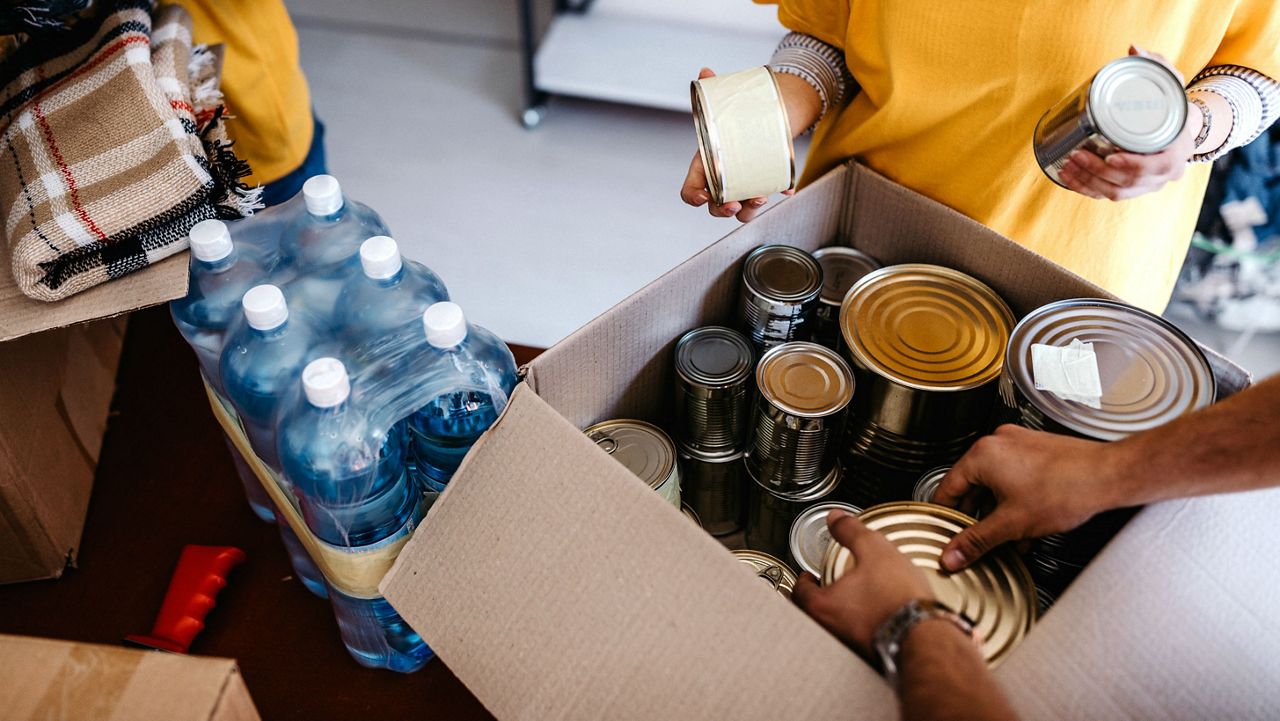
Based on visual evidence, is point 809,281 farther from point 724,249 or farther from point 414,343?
point 414,343

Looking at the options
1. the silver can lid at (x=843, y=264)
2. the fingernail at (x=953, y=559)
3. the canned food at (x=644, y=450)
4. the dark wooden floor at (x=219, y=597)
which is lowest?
the dark wooden floor at (x=219, y=597)

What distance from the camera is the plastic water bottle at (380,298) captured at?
90cm

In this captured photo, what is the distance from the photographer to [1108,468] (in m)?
0.75

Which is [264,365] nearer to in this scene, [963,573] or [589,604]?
[589,604]

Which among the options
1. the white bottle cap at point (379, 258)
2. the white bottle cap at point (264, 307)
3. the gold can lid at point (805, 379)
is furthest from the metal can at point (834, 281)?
the white bottle cap at point (264, 307)

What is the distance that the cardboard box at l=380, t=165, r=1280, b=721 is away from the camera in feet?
2.21

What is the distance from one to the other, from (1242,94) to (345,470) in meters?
1.15

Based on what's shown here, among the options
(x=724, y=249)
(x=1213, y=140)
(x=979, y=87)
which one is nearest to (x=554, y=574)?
(x=724, y=249)

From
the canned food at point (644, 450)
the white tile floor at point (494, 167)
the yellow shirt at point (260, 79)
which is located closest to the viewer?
the canned food at point (644, 450)

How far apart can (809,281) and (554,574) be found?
21.0 inches

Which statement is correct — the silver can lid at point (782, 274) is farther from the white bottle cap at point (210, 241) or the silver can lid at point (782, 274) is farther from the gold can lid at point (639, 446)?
the white bottle cap at point (210, 241)

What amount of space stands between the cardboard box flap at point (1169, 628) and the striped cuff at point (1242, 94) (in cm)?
55

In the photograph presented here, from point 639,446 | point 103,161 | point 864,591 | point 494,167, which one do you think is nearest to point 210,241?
point 103,161

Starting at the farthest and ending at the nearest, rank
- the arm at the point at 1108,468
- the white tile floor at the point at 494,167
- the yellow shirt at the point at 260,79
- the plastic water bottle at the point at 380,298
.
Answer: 1. the white tile floor at the point at 494,167
2. the yellow shirt at the point at 260,79
3. the plastic water bottle at the point at 380,298
4. the arm at the point at 1108,468
